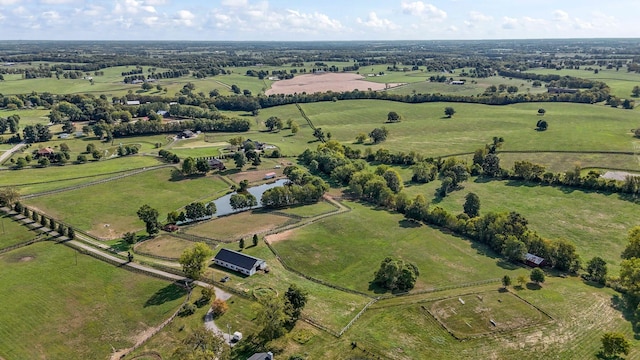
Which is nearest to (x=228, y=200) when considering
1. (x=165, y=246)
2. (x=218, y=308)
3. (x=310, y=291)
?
(x=165, y=246)

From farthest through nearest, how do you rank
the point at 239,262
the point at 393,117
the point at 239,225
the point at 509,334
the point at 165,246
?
the point at 393,117 < the point at 239,225 < the point at 165,246 < the point at 239,262 < the point at 509,334

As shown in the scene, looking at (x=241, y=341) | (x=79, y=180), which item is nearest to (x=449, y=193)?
(x=241, y=341)

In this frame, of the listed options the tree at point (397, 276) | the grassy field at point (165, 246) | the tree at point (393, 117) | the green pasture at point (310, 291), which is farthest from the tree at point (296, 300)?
the tree at point (393, 117)

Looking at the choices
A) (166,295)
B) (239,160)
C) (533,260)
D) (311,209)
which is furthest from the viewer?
(239,160)

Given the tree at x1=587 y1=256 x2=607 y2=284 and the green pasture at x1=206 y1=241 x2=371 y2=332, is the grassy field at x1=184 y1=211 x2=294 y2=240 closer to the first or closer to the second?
the green pasture at x1=206 y1=241 x2=371 y2=332

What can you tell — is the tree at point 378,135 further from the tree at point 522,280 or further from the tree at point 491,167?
the tree at point 522,280

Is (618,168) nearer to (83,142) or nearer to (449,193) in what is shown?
(449,193)

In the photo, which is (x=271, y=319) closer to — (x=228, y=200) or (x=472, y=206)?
(x=472, y=206)
